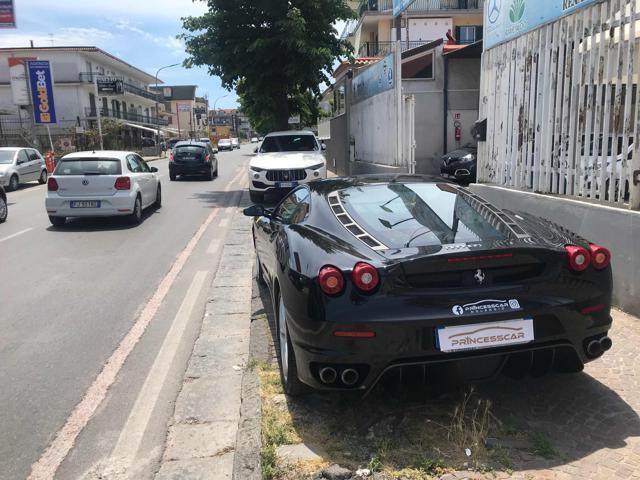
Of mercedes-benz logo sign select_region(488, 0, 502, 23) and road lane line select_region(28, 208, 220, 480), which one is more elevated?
mercedes-benz logo sign select_region(488, 0, 502, 23)

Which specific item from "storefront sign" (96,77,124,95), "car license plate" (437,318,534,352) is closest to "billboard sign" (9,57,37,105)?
"storefront sign" (96,77,124,95)

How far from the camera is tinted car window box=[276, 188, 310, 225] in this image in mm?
4285

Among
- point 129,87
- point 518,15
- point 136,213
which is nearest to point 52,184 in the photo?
point 136,213

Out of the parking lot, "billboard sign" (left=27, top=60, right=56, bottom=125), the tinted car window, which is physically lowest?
the parking lot

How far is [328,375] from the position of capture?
3.13 metres

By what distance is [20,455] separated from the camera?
129 inches

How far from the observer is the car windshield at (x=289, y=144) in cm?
1555

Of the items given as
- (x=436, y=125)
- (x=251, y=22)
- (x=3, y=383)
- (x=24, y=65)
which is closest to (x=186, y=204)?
(x=251, y=22)

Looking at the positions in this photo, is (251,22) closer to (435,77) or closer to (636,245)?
(435,77)

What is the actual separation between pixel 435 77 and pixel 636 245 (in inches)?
540

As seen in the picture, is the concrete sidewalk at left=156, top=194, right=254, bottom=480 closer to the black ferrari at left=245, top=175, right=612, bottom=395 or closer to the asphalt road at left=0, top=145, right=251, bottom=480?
the asphalt road at left=0, top=145, right=251, bottom=480

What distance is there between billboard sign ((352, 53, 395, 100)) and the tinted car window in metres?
8.14

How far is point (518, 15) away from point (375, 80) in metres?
7.65

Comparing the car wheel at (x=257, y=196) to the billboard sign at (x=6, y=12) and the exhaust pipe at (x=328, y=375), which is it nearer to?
the exhaust pipe at (x=328, y=375)
